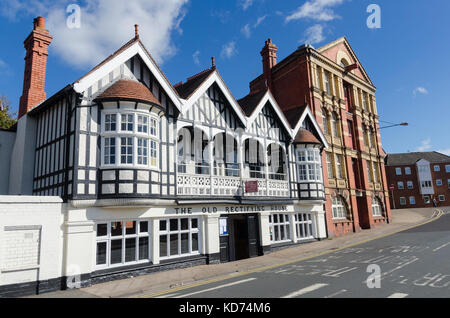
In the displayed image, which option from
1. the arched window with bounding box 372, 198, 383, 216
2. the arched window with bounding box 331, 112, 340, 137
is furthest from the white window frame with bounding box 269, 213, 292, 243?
the arched window with bounding box 372, 198, 383, 216

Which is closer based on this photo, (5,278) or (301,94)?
(5,278)

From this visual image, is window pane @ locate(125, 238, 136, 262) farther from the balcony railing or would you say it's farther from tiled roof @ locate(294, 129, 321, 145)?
tiled roof @ locate(294, 129, 321, 145)

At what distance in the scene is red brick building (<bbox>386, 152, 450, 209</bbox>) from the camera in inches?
2231

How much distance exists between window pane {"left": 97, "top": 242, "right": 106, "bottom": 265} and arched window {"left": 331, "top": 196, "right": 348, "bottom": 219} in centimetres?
1745

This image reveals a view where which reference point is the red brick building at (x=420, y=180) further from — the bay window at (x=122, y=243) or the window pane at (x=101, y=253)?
the window pane at (x=101, y=253)

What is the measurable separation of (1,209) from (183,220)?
681cm

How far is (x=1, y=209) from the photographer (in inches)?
348

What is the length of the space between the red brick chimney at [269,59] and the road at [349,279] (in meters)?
17.5

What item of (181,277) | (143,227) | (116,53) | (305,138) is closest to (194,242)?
(143,227)

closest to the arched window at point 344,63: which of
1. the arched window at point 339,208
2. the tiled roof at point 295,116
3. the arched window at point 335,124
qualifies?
the arched window at point 335,124

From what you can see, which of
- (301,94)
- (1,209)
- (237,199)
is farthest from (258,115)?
(1,209)

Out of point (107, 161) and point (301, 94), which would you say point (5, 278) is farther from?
point (301, 94)

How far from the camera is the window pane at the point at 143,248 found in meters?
11.7

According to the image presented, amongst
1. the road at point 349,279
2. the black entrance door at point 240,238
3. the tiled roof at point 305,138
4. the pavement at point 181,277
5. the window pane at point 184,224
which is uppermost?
the tiled roof at point 305,138
